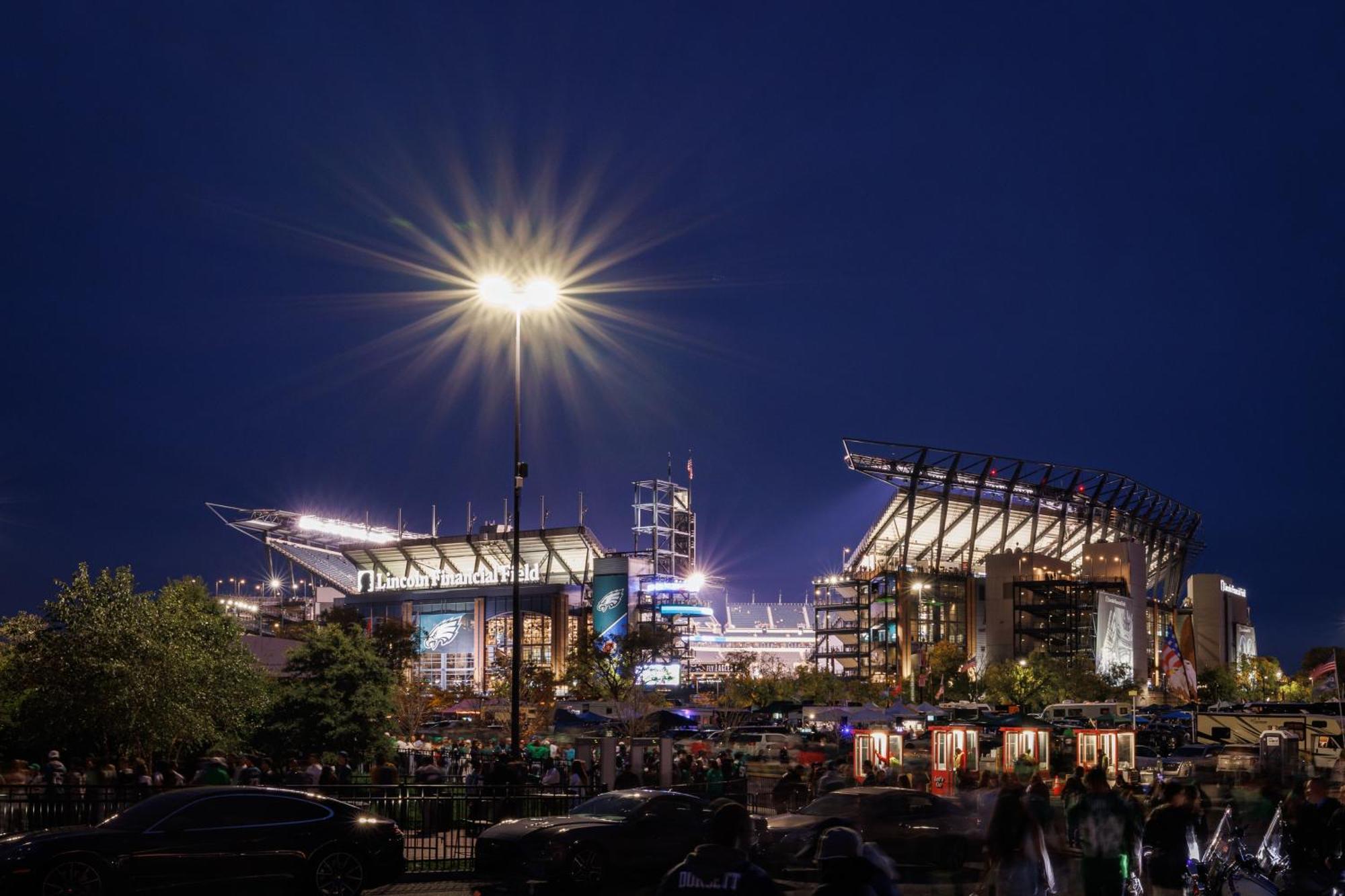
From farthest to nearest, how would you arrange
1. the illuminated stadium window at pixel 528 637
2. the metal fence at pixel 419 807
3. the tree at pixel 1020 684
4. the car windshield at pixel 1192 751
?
the illuminated stadium window at pixel 528 637 → the tree at pixel 1020 684 → the car windshield at pixel 1192 751 → the metal fence at pixel 419 807

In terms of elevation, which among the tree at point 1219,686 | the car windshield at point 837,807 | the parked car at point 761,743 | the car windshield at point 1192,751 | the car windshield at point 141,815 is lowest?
the tree at point 1219,686

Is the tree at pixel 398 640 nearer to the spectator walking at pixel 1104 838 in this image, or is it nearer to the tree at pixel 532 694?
the tree at pixel 532 694

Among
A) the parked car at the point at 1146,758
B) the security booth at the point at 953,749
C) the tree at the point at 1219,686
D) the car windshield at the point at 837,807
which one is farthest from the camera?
the tree at the point at 1219,686

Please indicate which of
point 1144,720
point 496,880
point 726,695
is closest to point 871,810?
point 496,880

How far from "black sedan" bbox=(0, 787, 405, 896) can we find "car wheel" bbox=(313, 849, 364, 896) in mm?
10

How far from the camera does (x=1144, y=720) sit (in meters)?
58.7

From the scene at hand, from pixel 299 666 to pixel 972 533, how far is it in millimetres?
93640

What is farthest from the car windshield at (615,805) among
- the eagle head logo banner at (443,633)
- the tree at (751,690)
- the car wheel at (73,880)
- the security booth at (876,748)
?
the eagle head logo banner at (443,633)

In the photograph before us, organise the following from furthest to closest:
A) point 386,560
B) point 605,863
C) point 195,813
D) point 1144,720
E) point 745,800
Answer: point 386,560, point 1144,720, point 745,800, point 605,863, point 195,813

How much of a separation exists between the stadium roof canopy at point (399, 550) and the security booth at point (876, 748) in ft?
319

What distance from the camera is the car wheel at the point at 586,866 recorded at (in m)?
16.6

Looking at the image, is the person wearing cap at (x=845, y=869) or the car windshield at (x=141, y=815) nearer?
the person wearing cap at (x=845, y=869)

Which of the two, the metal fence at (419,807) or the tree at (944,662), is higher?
the metal fence at (419,807)

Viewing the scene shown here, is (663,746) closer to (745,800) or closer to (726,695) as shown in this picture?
(745,800)
